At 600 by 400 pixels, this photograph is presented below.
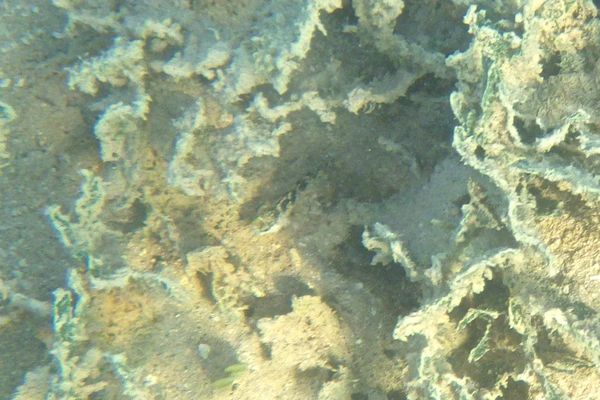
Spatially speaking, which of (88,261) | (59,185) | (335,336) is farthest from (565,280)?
(59,185)

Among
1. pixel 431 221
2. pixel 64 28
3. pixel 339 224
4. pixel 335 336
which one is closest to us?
pixel 431 221

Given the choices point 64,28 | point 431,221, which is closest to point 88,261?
point 64,28

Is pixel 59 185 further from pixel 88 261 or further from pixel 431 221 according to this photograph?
pixel 431 221

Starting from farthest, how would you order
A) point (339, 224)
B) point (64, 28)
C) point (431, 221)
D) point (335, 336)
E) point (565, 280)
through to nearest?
point (64, 28) → point (339, 224) → point (335, 336) → point (431, 221) → point (565, 280)

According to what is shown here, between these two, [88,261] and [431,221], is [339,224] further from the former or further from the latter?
[88,261]

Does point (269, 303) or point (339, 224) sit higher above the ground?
point (339, 224)

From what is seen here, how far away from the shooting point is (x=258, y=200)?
7.40 ft

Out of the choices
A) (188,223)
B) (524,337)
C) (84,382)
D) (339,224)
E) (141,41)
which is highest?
(141,41)

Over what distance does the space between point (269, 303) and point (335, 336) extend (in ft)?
1.02

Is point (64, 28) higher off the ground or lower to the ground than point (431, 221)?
higher

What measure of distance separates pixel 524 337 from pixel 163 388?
1394mm

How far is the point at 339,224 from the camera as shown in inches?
86.8

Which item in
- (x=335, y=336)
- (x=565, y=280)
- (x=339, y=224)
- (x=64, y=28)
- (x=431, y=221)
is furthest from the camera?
(x=64, y=28)

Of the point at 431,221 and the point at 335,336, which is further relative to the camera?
the point at 335,336
